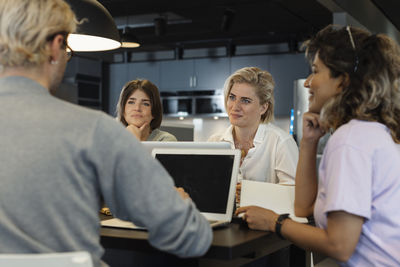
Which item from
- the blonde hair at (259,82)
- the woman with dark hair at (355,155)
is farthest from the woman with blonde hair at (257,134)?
the woman with dark hair at (355,155)

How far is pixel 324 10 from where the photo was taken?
5.43 meters

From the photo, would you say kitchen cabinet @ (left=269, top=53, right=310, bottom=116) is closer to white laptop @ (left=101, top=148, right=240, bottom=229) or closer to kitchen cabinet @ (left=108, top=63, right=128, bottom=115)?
kitchen cabinet @ (left=108, top=63, right=128, bottom=115)

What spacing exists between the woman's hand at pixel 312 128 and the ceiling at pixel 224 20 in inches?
138

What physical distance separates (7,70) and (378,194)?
1033mm

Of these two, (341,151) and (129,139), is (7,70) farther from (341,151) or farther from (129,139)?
(341,151)

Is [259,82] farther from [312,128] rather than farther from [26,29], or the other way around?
[26,29]

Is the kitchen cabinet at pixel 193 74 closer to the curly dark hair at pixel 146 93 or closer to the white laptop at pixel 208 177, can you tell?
the curly dark hair at pixel 146 93

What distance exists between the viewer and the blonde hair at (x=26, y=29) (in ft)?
3.55

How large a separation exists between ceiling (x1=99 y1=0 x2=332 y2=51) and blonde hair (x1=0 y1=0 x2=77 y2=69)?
4216 millimetres

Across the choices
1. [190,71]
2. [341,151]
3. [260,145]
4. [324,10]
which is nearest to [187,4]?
[324,10]

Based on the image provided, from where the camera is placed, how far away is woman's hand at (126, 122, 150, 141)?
10.2 feet

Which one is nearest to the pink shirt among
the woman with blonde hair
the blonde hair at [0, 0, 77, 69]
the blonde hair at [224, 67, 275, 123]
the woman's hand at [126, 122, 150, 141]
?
the blonde hair at [0, 0, 77, 69]

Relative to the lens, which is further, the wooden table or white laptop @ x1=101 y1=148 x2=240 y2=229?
white laptop @ x1=101 y1=148 x2=240 y2=229

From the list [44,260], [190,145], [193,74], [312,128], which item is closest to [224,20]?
[193,74]
